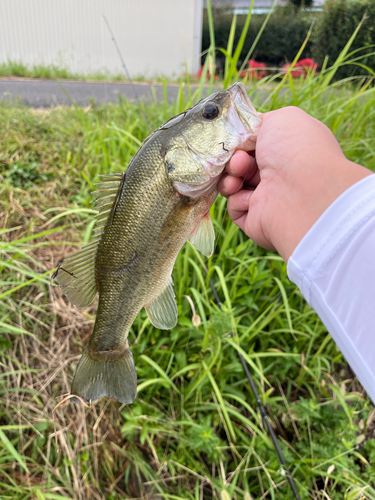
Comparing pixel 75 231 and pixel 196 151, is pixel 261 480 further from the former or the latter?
pixel 75 231

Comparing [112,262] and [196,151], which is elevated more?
[196,151]

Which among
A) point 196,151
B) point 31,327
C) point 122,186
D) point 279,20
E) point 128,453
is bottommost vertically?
point 128,453

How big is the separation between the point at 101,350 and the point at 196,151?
0.82m

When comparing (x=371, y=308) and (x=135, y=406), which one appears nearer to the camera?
(x=371, y=308)

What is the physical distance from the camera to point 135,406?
5.87 feet

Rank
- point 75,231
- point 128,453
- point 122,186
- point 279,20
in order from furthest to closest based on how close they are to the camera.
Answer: point 279,20 < point 75,231 < point 128,453 < point 122,186

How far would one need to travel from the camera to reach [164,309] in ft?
3.95

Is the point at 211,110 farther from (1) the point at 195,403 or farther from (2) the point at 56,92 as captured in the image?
Result: (2) the point at 56,92

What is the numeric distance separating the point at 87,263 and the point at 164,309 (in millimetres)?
328

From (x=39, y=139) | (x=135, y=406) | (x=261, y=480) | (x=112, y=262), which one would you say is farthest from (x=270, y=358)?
(x=39, y=139)

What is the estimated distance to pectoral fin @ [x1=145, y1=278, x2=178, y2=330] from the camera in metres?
1.18

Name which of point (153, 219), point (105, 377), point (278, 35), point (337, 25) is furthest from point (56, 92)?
point (278, 35)

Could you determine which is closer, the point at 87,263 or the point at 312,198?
the point at 312,198

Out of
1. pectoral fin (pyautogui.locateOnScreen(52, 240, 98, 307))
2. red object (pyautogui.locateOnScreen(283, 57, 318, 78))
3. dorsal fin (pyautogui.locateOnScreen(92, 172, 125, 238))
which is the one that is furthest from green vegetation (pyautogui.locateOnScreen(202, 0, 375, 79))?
pectoral fin (pyautogui.locateOnScreen(52, 240, 98, 307))
